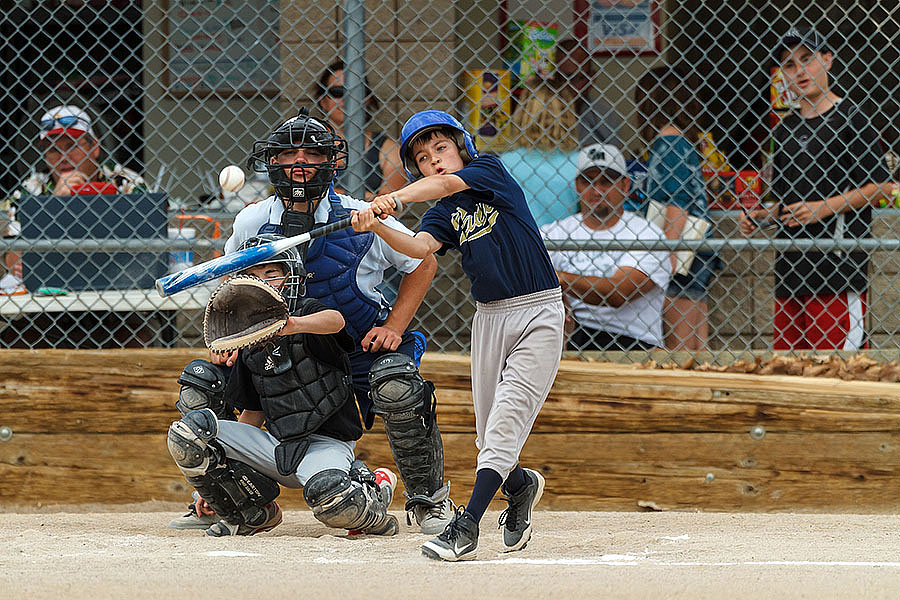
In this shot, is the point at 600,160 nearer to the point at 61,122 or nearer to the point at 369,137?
the point at 369,137

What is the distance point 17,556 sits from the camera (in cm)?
356

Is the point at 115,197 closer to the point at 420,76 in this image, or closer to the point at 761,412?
the point at 420,76

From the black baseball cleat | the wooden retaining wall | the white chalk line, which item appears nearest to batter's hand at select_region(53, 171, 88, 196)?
the wooden retaining wall

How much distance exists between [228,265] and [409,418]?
934 mm

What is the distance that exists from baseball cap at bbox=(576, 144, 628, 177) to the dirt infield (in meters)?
1.62

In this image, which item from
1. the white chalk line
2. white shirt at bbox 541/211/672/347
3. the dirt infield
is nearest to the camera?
the dirt infield

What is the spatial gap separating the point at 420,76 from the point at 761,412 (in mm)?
2492

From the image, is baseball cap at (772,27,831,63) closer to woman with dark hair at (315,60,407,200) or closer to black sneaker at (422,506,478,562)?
woman with dark hair at (315,60,407,200)

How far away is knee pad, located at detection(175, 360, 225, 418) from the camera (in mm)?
4098

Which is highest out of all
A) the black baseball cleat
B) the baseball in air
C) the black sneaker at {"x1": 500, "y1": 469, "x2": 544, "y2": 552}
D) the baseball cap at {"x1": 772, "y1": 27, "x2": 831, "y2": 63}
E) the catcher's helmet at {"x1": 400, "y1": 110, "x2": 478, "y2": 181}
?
the baseball cap at {"x1": 772, "y1": 27, "x2": 831, "y2": 63}

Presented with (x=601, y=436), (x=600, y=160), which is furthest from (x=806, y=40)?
(x=601, y=436)

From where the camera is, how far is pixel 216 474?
3.97m

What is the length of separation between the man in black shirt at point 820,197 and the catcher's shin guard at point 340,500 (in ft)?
7.42

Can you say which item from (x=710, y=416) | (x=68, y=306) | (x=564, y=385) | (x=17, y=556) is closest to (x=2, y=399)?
(x=68, y=306)
